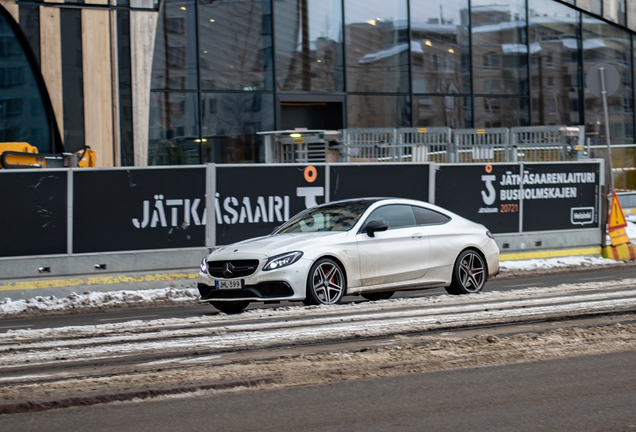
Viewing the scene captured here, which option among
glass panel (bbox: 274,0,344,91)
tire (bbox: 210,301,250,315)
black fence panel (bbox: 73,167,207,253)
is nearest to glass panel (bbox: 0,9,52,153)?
glass panel (bbox: 274,0,344,91)

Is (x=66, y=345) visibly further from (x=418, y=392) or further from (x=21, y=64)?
(x=21, y=64)

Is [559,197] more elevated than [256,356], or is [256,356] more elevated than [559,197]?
[559,197]

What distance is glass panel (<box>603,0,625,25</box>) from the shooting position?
28.2 meters

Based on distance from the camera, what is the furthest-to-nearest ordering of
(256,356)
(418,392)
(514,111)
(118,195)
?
(514,111) → (118,195) → (256,356) → (418,392)

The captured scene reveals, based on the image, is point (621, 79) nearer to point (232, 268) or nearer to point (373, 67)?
point (373, 67)

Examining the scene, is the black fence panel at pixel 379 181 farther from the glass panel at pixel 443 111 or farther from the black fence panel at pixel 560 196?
the glass panel at pixel 443 111

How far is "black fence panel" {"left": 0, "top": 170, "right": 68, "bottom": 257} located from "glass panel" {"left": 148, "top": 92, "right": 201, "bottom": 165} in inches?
323

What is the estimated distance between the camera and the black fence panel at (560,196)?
16.5 m

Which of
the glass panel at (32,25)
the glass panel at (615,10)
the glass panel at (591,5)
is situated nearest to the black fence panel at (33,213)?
the glass panel at (32,25)

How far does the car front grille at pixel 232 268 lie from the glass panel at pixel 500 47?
17688 millimetres

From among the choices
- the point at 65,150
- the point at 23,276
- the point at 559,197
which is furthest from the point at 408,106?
the point at 23,276

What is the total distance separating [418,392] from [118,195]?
8.70 m

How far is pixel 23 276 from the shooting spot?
1212 cm

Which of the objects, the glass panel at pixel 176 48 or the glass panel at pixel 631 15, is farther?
the glass panel at pixel 631 15
